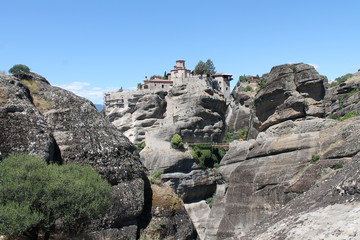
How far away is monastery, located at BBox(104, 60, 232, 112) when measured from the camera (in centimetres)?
7617

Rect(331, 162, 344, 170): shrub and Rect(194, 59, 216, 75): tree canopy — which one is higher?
Rect(194, 59, 216, 75): tree canopy

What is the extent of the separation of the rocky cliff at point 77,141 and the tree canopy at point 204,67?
75838 millimetres

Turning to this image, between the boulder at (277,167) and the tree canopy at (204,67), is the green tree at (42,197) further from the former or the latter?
the tree canopy at (204,67)

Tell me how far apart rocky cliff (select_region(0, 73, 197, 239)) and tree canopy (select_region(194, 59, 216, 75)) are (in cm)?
7584

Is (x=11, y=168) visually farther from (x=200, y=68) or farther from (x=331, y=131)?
(x=200, y=68)

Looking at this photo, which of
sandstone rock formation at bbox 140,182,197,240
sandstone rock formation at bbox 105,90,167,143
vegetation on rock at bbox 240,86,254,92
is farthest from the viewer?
vegetation on rock at bbox 240,86,254,92

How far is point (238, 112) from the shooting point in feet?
287

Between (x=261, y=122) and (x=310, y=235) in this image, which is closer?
(x=310, y=235)

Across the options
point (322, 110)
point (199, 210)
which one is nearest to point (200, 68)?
point (199, 210)

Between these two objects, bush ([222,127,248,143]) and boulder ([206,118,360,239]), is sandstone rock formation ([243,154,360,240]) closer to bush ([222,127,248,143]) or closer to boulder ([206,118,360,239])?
boulder ([206,118,360,239])

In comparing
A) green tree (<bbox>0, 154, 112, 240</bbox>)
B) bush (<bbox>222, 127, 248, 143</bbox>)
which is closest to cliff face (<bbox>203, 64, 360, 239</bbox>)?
green tree (<bbox>0, 154, 112, 240</bbox>)

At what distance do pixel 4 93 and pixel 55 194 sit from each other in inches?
225

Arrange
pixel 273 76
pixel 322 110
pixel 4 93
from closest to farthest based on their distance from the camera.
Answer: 1. pixel 4 93
2. pixel 322 110
3. pixel 273 76

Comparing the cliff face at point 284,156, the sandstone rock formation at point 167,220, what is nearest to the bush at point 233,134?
the cliff face at point 284,156
